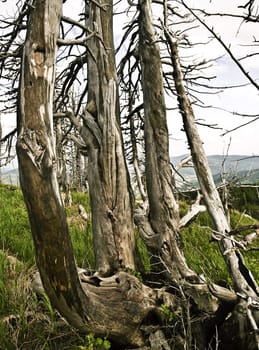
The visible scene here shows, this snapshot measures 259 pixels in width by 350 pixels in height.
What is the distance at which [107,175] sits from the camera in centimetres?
424

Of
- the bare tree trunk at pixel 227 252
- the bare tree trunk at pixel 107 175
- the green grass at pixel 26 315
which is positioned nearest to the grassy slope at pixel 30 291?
the green grass at pixel 26 315

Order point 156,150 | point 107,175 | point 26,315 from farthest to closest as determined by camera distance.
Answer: point 156,150 → point 107,175 → point 26,315

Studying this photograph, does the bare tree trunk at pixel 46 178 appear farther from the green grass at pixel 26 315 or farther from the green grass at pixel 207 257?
the green grass at pixel 207 257

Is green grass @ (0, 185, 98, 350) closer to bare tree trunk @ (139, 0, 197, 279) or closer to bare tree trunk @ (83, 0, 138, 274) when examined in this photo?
bare tree trunk @ (83, 0, 138, 274)

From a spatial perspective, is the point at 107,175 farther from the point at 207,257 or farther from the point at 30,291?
the point at 207,257

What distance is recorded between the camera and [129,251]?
4.25 metres

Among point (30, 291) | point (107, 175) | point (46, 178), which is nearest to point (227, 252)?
point (107, 175)

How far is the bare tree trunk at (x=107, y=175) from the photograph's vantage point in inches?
163

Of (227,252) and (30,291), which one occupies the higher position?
(227,252)

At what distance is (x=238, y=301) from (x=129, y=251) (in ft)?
4.38

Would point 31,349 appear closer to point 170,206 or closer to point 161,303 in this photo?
→ point 161,303

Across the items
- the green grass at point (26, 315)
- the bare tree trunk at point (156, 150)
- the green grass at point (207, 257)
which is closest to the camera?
the green grass at point (26, 315)

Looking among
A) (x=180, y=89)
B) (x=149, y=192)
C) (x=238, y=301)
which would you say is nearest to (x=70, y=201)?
(x=149, y=192)

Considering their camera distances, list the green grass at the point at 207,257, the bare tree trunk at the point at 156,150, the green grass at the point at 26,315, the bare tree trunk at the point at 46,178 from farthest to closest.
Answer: the green grass at the point at 207,257, the bare tree trunk at the point at 156,150, the green grass at the point at 26,315, the bare tree trunk at the point at 46,178
